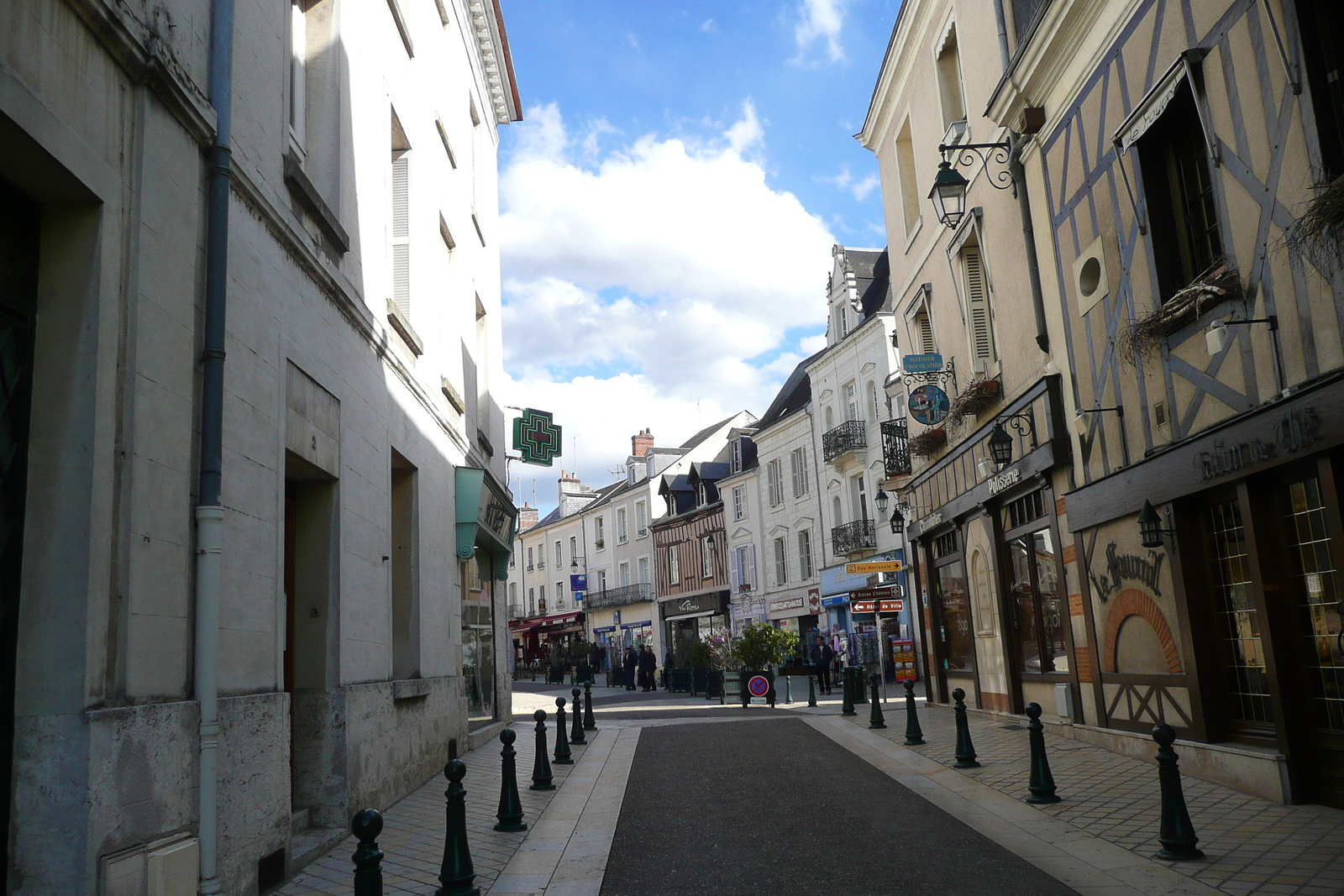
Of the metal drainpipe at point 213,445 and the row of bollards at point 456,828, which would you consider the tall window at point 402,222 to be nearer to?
the row of bollards at point 456,828

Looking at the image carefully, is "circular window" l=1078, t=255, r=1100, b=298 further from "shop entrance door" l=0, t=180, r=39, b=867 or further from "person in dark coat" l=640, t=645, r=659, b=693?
"person in dark coat" l=640, t=645, r=659, b=693

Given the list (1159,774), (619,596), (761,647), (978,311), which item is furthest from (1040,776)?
(619,596)

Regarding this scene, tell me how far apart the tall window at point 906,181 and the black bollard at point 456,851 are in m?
14.7

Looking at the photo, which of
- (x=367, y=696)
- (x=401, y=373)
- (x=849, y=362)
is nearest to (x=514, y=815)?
(x=367, y=696)

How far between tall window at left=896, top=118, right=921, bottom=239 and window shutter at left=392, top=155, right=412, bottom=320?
32.0 ft

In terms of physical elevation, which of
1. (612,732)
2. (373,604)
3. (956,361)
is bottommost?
(612,732)

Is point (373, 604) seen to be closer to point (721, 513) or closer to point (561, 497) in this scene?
point (721, 513)

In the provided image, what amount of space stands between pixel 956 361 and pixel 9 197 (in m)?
13.6

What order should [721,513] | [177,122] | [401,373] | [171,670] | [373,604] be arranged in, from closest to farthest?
→ [171,670]
[177,122]
[373,604]
[401,373]
[721,513]

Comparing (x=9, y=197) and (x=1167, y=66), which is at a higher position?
(x=1167, y=66)

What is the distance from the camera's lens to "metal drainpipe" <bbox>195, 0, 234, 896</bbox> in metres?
5.16

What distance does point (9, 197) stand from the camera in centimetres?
450

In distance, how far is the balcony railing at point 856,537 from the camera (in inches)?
1289

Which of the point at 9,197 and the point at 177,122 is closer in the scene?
the point at 9,197
